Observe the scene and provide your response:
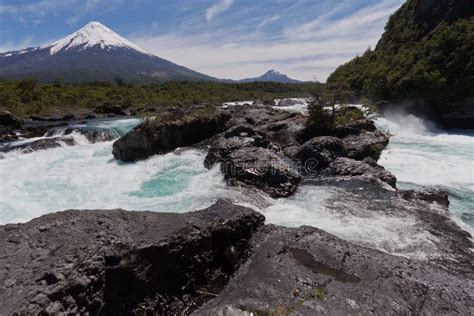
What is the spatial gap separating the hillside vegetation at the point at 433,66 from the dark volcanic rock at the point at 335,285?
3190 centimetres

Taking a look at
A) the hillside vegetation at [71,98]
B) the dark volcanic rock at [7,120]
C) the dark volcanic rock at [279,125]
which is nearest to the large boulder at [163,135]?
the dark volcanic rock at [279,125]

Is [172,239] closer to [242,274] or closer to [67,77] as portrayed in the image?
[242,274]

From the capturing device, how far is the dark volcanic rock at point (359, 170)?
12.8 m

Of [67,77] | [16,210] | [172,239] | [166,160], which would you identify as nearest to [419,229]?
[172,239]

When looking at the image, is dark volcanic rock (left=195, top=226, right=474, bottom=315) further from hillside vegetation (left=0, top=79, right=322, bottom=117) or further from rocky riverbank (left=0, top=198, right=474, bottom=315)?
hillside vegetation (left=0, top=79, right=322, bottom=117)

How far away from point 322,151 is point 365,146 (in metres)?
2.83

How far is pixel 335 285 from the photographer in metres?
4.96

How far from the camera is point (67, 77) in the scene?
154625 millimetres

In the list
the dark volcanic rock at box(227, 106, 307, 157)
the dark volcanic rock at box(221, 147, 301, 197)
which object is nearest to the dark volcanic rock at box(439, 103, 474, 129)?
the dark volcanic rock at box(227, 106, 307, 157)

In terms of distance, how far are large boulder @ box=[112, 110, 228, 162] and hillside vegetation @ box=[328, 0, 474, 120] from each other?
803 inches

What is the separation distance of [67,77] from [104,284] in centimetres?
17407

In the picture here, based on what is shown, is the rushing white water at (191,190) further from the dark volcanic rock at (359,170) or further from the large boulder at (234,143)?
the dark volcanic rock at (359,170)

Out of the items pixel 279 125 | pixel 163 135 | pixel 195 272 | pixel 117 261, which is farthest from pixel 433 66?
pixel 117 261

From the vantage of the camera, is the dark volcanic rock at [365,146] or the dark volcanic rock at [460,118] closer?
the dark volcanic rock at [365,146]
